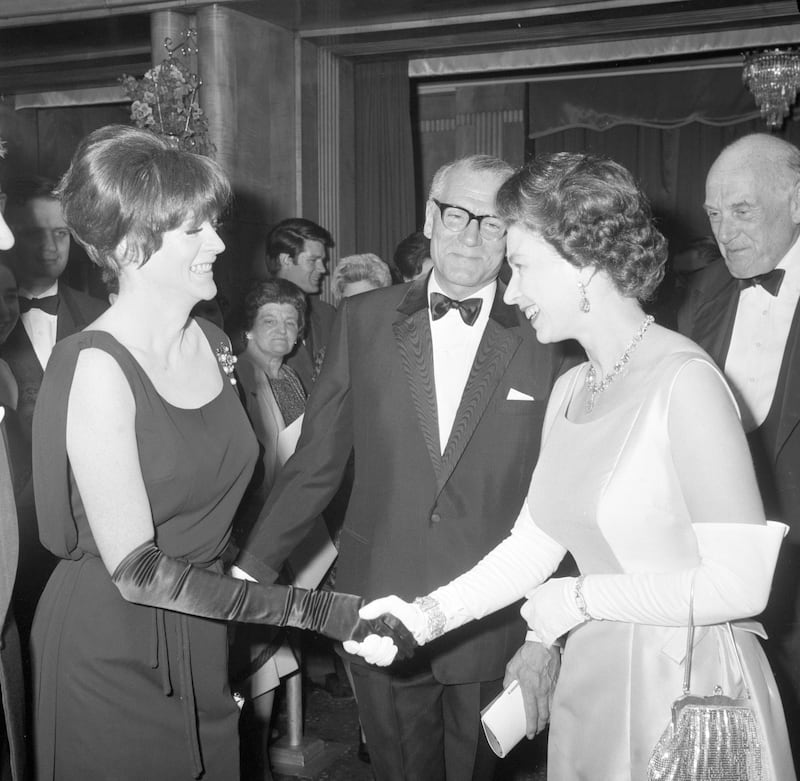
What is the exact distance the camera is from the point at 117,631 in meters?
1.82

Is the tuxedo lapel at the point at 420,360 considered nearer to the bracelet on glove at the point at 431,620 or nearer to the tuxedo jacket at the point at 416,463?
the tuxedo jacket at the point at 416,463

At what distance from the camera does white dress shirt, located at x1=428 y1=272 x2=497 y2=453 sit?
238 cm

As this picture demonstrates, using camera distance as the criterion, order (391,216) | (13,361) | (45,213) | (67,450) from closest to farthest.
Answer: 1. (67,450)
2. (13,361)
3. (45,213)
4. (391,216)

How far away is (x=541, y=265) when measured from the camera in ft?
5.92

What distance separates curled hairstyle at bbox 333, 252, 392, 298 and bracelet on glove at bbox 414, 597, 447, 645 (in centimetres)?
318

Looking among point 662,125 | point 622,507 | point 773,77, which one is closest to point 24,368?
point 622,507

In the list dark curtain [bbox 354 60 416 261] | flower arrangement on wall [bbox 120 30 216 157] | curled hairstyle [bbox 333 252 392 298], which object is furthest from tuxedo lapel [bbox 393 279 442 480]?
dark curtain [bbox 354 60 416 261]

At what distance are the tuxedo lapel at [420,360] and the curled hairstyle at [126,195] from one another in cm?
66

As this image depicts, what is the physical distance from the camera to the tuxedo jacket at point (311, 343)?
4.18 m

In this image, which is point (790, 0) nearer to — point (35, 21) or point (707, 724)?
point (35, 21)

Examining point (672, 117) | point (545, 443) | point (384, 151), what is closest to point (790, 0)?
point (672, 117)

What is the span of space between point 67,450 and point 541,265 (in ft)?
3.07

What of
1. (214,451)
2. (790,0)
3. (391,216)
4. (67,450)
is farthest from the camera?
(391,216)

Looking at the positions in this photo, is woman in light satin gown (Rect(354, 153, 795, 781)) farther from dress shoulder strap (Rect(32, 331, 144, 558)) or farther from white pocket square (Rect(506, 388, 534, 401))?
dress shoulder strap (Rect(32, 331, 144, 558))
